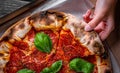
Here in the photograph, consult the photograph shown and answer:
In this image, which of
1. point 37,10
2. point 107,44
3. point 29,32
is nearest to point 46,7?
point 37,10

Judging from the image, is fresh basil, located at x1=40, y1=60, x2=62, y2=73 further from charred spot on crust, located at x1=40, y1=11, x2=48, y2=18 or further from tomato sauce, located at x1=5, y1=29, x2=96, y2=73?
charred spot on crust, located at x1=40, y1=11, x2=48, y2=18

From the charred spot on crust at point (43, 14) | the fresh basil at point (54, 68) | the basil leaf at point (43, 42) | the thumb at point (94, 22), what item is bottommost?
the fresh basil at point (54, 68)

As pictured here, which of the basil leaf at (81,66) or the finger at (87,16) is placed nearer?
the basil leaf at (81,66)

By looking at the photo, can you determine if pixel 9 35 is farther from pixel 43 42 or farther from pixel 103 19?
Result: pixel 103 19

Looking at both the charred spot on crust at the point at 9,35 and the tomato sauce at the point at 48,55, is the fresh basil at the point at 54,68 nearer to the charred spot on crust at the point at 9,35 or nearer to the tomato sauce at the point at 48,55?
the tomato sauce at the point at 48,55

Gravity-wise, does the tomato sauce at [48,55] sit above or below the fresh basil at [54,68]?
above

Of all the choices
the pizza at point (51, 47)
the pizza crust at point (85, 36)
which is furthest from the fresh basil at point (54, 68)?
the pizza crust at point (85, 36)
